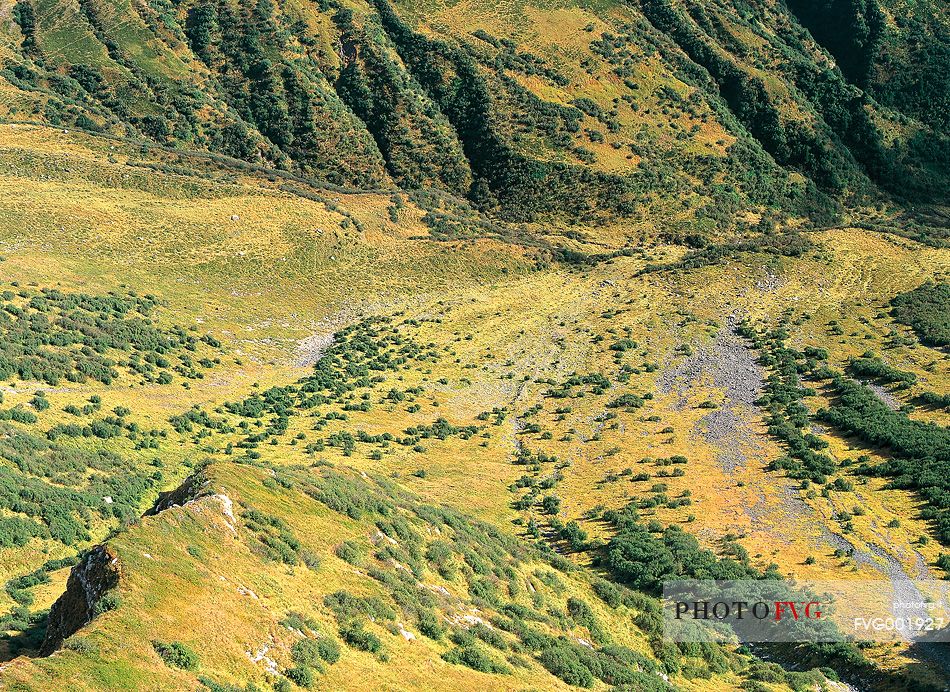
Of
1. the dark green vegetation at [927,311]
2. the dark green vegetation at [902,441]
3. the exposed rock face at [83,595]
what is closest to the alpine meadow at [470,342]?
the exposed rock face at [83,595]

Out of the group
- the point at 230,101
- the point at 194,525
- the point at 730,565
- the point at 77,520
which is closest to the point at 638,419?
the point at 730,565

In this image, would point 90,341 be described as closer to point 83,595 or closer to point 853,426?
point 83,595

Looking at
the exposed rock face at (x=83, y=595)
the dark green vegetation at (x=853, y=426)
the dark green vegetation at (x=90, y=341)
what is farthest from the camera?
the dark green vegetation at (x=90, y=341)

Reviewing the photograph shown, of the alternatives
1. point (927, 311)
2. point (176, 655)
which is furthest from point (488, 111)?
point (176, 655)

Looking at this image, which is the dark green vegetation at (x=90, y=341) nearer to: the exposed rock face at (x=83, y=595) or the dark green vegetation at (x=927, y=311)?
the exposed rock face at (x=83, y=595)

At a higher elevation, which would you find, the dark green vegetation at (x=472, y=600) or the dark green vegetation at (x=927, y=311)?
the dark green vegetation at (x=927, y=311)

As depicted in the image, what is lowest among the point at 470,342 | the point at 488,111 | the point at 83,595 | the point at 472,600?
the point at 470,342
